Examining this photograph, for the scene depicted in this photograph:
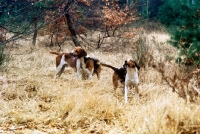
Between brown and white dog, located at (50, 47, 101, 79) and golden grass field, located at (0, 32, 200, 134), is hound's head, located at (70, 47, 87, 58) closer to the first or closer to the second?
brown and white dog, located at (50, 47, 101, 79)

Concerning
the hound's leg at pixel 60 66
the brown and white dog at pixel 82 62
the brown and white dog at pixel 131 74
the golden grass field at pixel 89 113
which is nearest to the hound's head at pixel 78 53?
the brown and white dog at pixel 82 62

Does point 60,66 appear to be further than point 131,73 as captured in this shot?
Yes

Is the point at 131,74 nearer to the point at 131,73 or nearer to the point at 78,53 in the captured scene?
the point at 131,73

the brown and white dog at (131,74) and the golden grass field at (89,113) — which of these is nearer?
the golden grass field at (89,113)

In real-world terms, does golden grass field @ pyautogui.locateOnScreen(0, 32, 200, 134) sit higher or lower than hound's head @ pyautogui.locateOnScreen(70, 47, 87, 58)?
lower

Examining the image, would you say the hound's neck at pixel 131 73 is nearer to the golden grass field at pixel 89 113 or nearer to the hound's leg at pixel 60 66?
the golden grass field at pixel 89 113

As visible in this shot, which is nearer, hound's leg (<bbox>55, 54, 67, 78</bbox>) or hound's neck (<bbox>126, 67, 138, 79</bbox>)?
hound's neck (<bbox>126, 67, 138, 79</bbox>)

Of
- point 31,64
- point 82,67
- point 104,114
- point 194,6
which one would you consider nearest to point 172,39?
point 194,6

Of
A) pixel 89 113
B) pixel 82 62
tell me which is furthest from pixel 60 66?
pixel 89 113

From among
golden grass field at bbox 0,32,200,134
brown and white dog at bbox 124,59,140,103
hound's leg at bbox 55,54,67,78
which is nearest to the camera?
golden grass field at bbox 0,32,200,134

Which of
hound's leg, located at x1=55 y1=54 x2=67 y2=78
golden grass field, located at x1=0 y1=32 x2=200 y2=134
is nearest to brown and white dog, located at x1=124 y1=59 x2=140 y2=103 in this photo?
golden grass field, located at x1=0 y1=32 x2=200 y2=134

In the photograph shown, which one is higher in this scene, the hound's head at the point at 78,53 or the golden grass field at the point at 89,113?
the hound's head at the point at 78,53

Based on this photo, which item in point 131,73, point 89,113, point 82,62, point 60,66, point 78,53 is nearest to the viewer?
point 89,113

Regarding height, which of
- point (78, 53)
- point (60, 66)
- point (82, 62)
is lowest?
point (60, 66)
